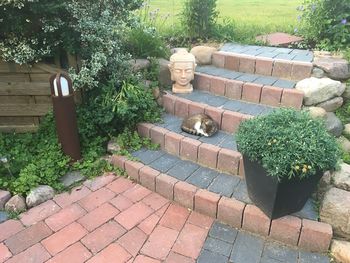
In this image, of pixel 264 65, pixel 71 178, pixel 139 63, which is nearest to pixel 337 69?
pixel 264 65

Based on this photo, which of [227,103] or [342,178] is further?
[227,103]

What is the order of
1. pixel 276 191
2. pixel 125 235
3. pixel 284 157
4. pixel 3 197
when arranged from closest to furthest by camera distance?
pixel 284 157 → pixel 276 191 → pixel 125 235 → pixel 3 197

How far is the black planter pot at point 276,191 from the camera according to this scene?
2.15 meters

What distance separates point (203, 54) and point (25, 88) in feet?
7.14

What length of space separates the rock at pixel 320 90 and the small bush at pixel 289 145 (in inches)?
37.7

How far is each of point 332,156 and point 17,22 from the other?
295cm

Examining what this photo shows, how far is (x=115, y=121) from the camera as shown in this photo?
11.0ft

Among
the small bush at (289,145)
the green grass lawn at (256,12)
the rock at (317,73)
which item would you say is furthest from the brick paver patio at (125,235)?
the green grass lawn at (256,12)

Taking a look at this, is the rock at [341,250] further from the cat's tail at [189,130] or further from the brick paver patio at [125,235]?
the cat's tail at [189,130]

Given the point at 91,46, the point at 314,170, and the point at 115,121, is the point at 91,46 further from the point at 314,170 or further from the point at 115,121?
the point at 314,170

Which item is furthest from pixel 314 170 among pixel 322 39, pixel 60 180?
pixel 322 39

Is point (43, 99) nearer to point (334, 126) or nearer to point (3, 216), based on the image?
point (3, 216)

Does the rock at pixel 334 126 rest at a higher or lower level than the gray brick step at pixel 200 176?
higher

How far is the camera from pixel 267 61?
3.74 meters
